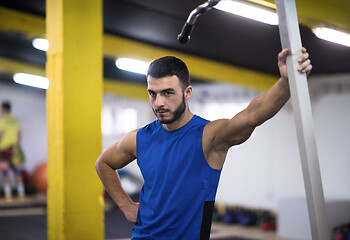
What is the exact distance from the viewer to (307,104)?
1.22 metres

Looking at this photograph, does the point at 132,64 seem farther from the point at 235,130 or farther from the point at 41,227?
the point at 235,130

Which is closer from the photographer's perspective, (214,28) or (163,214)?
(163,214)

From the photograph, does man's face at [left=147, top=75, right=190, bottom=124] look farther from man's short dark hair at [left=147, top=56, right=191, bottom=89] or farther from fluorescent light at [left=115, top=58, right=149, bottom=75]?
fluorescent light at [left=115, top=58, right=149, bottom=75]

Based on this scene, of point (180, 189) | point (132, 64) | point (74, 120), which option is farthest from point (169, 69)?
point (132, 64)

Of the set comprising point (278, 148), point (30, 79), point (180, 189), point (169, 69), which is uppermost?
point (30, 79)

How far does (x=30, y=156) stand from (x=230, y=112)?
5648 mm

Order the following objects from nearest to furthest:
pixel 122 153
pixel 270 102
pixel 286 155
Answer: pixel 270 102 → pixel 122 153 → pixel 286 155

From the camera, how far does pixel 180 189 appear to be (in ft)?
5.26

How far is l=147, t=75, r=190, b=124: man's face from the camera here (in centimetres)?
161

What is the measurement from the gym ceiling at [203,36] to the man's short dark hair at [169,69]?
1.39 m

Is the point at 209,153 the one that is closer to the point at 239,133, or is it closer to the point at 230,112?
the point at 239,133

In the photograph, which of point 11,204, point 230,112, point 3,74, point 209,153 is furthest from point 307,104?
point 3,74

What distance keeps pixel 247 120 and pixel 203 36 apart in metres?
3.20

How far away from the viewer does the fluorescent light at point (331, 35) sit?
3617mm
